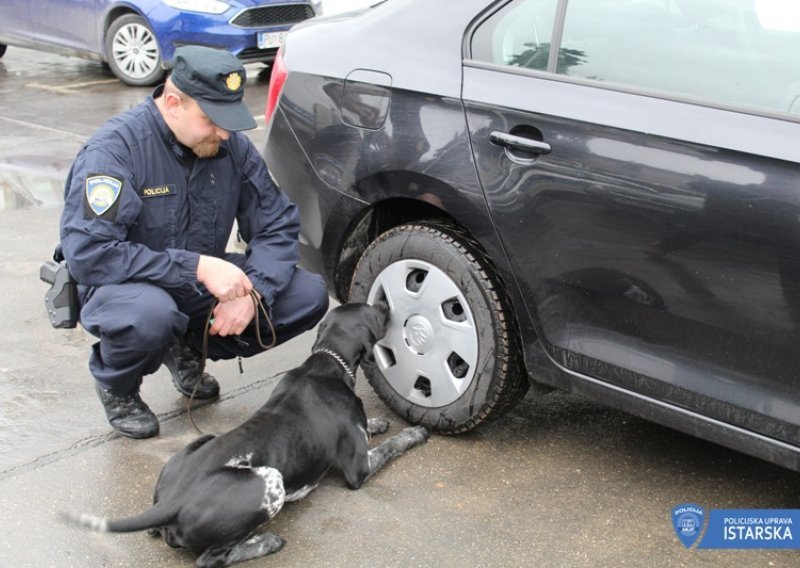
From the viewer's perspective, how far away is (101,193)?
10.3 feet

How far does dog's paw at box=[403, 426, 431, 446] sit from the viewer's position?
3.38 m

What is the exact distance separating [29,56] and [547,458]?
10281 millimetres

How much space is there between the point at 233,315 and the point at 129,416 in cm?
53

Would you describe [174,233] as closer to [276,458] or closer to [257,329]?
[257,329]

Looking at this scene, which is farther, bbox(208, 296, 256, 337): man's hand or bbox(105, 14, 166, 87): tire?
bbox(105, 14, 166, 87): tire

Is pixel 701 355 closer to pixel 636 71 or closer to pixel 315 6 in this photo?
pixel 636 71

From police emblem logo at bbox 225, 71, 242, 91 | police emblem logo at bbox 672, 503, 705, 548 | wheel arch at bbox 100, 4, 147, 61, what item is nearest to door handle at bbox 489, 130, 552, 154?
police emblem logo at bbox 225, 71, 242, 91

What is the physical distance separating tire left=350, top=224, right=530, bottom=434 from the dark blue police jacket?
387 millimetres

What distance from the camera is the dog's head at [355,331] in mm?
3312

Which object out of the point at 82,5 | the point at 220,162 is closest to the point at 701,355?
Result: the point at 220,162

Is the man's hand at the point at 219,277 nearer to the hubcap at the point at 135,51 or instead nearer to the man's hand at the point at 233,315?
the man's hand at the point at 233,315

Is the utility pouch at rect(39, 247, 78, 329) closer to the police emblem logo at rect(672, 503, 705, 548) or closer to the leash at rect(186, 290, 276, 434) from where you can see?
the leash at rect(186, 290, 276, 434)

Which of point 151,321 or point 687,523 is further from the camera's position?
point 151,321

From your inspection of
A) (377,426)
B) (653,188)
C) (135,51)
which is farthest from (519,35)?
(135,51)
